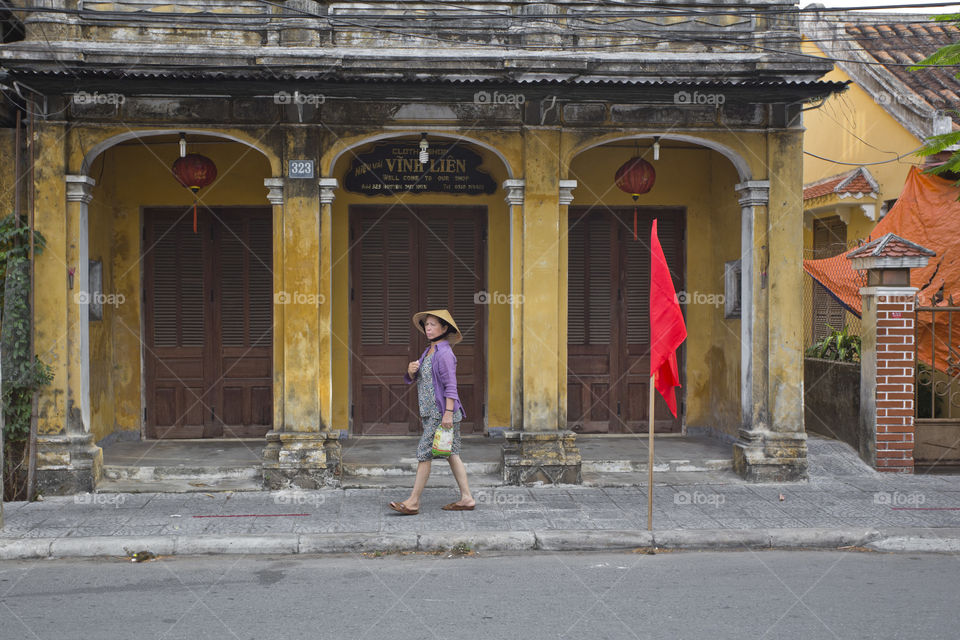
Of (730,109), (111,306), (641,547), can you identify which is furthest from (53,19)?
(641,547)

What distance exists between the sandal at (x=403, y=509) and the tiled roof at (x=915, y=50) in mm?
10258

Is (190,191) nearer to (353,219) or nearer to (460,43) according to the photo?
(353,219)

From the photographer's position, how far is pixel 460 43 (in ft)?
30.8

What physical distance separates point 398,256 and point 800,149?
499 cm

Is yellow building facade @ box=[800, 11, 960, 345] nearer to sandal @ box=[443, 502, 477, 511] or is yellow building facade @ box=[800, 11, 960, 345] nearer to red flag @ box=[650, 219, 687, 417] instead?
red flag @ box=[650, 219, 687, 417]

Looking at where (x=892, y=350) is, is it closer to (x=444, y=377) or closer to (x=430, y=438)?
(x=444, y=377)

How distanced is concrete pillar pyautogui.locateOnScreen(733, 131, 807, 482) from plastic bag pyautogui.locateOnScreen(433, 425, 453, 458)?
3616mm

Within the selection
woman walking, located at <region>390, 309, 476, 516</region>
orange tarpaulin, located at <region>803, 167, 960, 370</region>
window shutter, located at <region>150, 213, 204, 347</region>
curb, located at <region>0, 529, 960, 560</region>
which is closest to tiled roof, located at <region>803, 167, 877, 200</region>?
orange tarpaulin, located at <region>803, 167, 960, 370</region>

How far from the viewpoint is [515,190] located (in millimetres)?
9211

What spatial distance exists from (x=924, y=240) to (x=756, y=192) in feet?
12.5

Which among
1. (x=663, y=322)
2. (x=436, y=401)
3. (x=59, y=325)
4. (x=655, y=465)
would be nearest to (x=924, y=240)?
(x=655, y=465)

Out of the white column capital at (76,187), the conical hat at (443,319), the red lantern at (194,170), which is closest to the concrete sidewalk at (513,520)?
the conical hat at (443,319)

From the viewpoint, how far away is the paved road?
16.8 feet

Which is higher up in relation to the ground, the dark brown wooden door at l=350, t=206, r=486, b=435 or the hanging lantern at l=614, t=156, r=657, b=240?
the hanging lantern at l=614, t=156, r=657, b=240
